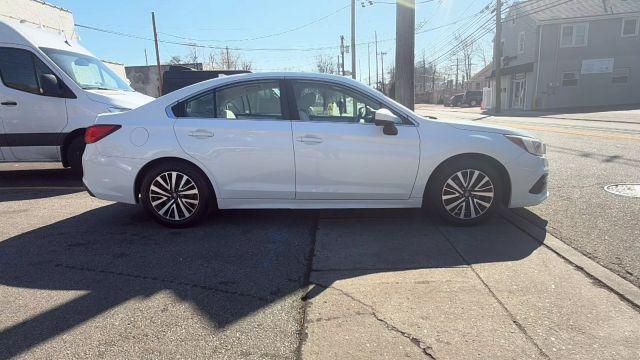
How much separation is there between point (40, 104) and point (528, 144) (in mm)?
7447

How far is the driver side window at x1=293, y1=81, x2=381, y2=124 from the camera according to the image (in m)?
4.67

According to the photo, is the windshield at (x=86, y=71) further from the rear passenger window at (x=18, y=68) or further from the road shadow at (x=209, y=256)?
the road shadow at (x=209, y=256)

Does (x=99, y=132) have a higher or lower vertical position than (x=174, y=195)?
higher

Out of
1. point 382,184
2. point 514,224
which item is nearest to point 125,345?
point 382,184

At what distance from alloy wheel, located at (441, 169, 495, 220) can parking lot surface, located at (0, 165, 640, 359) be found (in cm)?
25

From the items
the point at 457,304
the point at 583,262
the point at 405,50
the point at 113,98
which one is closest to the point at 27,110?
the point at 113,98

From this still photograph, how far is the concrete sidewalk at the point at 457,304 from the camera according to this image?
8.43 ft

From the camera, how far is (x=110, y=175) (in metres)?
4.73

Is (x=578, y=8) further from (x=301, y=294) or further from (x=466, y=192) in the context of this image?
(x=301, y=294)

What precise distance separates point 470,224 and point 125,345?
3526 millimetres

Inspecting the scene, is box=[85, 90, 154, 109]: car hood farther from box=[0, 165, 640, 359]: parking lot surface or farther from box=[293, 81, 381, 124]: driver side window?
box=[293, 81, 381, 124]: driver side window

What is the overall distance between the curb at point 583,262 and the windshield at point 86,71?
7116mm

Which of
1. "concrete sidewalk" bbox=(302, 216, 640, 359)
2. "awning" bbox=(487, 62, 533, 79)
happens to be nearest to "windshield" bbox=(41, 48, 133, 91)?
"concrete sidewalk" bbox=(302, 216, 640, 359)

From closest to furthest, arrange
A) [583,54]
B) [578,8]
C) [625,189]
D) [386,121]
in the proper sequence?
[386,121], [625,189], [583,54], [578,8]
